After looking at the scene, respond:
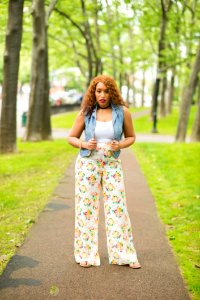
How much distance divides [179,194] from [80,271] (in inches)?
191

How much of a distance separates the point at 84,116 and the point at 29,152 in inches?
387

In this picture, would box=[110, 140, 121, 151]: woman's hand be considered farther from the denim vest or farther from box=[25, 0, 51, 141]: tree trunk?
box=[25, 0, 51, 141]: tree trunk

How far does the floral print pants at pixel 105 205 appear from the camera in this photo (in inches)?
203

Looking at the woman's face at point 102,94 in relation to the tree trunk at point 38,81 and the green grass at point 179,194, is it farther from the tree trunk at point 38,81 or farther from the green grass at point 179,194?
the tree trunk at point 38,81

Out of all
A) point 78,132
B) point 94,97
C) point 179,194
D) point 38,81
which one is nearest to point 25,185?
point 179,194

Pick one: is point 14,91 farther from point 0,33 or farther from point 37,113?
point 0,33

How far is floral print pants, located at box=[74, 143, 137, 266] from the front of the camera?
16.9 feet

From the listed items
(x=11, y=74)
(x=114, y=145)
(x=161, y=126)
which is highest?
(x=11, y=74)

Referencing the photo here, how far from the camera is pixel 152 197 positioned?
360 inches

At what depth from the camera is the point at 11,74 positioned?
13.3 m

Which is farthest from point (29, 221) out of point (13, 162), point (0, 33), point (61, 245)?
point (0, 33)

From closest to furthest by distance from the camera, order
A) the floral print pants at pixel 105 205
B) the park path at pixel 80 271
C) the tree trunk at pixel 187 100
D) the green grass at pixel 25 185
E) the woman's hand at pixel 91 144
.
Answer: the park path at pixel 80 271 → the woman's hand at pixel 91 144 → the floral print pants at pixel 105 205 → the green grass at pixel 25 185 → the tree trunk at pixel 187 100

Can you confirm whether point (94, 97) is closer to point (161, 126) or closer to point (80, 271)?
point (80, 271)

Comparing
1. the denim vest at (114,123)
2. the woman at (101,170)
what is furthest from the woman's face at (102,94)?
the denim vest at (114,123)
